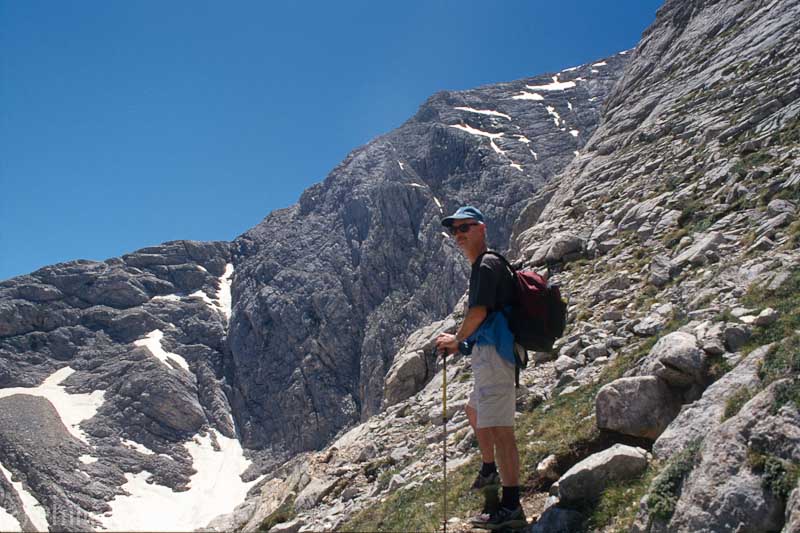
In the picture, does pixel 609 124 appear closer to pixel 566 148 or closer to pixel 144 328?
pixel 566 148

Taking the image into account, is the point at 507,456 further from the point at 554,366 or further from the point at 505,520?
the point at 554,366

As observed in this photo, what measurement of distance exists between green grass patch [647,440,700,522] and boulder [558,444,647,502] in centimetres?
77

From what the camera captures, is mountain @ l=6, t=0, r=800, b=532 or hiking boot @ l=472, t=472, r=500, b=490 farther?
hiking boot @ l=472, t=472, r=500, b=490

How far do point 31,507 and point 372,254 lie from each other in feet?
217

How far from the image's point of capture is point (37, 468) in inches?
3034

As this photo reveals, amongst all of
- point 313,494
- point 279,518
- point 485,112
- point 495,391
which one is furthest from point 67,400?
point 495,391

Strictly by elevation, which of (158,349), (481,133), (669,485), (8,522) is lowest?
(669,485)

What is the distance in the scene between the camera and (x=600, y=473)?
16.9 feet

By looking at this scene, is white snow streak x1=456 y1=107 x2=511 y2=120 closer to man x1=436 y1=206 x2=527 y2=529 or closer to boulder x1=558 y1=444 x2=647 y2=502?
man x1=436 y1=206 x2=527 y2=529

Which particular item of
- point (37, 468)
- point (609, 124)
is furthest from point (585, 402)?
point (37, 468)

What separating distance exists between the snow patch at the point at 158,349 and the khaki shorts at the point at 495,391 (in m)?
110

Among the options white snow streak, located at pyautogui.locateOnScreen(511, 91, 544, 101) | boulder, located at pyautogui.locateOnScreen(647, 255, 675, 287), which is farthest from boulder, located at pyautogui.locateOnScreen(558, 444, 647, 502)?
white snow streak, located at pyautogui.locateOnScreen(511, 91, 544, 101)

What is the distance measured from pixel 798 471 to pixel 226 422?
10742 cm

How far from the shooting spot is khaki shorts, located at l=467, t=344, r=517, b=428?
5320 mm
